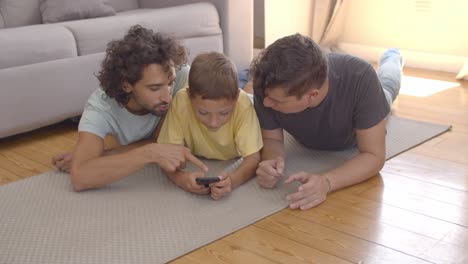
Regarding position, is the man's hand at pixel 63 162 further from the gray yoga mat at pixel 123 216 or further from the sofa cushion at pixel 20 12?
the sofa cushion at pixel 20 12

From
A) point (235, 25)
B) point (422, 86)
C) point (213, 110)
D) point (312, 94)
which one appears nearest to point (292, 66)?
point (312, 94)

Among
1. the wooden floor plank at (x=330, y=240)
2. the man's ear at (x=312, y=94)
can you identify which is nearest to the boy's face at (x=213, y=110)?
the man's ear at (x=312, y=94)

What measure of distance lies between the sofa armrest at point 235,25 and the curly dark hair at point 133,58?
1240 millimetres

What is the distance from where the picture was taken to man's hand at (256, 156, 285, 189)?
4.94ft

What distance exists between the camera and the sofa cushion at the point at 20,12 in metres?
2.62

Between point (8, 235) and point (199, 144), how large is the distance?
Result: 0.63 meters

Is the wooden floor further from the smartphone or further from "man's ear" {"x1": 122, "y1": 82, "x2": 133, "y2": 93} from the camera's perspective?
"man's ear" {"x1": 122, "y1": 82, "x2": 133, "y2": 93}

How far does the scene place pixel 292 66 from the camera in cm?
136

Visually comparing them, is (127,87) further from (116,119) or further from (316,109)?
(316,109)

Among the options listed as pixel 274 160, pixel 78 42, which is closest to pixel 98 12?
pixel 78 42

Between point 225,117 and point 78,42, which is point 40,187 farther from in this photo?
point 78,42

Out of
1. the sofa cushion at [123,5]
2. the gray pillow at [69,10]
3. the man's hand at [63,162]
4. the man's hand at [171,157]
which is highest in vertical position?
the gray pillow at [69,10]

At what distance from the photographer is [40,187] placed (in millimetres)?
1654

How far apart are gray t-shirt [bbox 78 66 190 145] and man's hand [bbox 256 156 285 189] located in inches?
18.2
